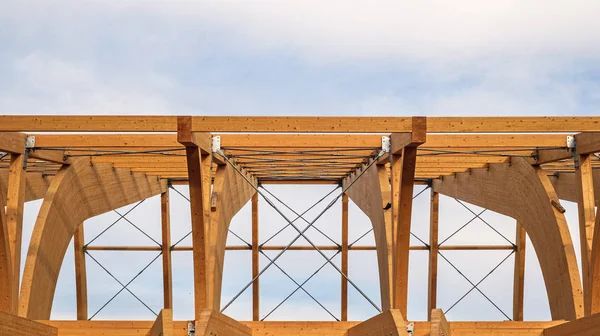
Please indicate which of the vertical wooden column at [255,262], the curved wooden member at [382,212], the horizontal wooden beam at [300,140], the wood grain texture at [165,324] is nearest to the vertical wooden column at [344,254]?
the vertical wooden column at [255,262]

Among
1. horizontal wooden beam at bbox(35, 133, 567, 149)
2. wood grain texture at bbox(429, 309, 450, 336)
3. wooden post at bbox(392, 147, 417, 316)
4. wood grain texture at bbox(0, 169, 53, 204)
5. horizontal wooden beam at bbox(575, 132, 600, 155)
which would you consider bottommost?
wood grain texture at bbox(429, 309, 450, 336)

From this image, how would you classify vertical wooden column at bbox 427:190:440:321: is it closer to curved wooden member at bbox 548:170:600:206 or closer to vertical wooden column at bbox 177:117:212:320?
curved wooden member at bbox 548:170:600:206

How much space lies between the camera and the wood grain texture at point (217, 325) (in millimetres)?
12672

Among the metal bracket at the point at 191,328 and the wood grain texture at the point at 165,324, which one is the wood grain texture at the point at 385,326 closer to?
the metal bracket at the point at 191,328

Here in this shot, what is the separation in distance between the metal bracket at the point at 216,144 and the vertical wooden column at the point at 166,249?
9.89m

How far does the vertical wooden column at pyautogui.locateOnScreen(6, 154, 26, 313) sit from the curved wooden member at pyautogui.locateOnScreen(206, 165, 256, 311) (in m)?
3.74

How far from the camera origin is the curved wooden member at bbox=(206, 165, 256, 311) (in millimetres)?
15773

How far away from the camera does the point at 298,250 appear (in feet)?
89.6

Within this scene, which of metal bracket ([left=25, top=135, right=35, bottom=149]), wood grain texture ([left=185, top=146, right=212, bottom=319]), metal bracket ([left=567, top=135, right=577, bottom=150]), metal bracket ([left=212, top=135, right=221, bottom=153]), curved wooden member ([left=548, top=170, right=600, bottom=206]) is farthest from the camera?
curved wooden member ([left=548, top=170, right=600, bottom=206])

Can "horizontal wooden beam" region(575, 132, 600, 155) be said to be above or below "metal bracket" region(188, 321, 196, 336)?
above

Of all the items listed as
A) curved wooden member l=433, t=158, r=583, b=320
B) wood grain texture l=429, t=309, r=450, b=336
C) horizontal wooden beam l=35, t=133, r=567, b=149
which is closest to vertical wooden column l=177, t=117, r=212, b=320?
horizontal wooden beam l=35, t=133, r=567, b=149

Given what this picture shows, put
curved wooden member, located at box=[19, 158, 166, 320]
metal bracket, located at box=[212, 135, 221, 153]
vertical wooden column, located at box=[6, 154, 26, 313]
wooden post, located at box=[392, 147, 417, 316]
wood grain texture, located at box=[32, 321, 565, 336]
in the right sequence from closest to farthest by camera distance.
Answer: wood grain texture, located at box=[32, 321, 565, 336]
wooden post, located at box=[392, 147, 417, 316]
metal bracket, located at box=[212, 135, 221, 153]
vertical wooden column, located at box=[6, 154, 26, 313]
curved wooden member, located at box=[19, 158, 166, 320]

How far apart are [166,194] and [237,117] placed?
11176mm

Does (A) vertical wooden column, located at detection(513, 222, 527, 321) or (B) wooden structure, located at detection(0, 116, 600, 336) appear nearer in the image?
(B) wooden structure, located at detection(0, 116, 600, 336)
